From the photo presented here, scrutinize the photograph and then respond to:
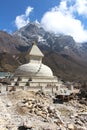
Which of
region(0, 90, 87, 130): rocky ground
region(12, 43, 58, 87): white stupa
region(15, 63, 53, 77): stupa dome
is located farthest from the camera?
region(15, 63, 53, 77): stupa dome

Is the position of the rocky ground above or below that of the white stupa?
below

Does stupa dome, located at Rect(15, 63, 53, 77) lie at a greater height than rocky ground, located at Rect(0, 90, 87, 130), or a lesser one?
greater

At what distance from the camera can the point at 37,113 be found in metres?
30.9

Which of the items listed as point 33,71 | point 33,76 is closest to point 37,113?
point 33,76

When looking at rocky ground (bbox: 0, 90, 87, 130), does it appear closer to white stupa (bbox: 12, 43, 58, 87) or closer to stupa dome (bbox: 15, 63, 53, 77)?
white stupa (bbox: 12, 43, 58, 87)

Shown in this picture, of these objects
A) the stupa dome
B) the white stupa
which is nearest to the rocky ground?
the white stupa

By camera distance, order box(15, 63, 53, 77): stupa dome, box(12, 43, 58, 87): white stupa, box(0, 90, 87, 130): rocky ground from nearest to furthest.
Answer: box(0, 90, 87, 130): rocky ground → box(12, 43, 58, 87): white stupa → box(15, 63, 53, 77): stupa dome

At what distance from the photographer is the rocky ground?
89.9 ft

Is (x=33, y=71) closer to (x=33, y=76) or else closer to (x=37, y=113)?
(x=33, y=76)

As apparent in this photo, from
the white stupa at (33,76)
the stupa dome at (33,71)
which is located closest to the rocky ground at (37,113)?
the white stupa at (33,76)

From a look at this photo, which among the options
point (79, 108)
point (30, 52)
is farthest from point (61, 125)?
point (30, 52)

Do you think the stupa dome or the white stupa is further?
the stupa dome

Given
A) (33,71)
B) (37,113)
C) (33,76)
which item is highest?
(33,71)

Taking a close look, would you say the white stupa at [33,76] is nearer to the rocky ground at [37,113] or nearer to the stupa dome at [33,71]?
the stupa dome at [33,71]
